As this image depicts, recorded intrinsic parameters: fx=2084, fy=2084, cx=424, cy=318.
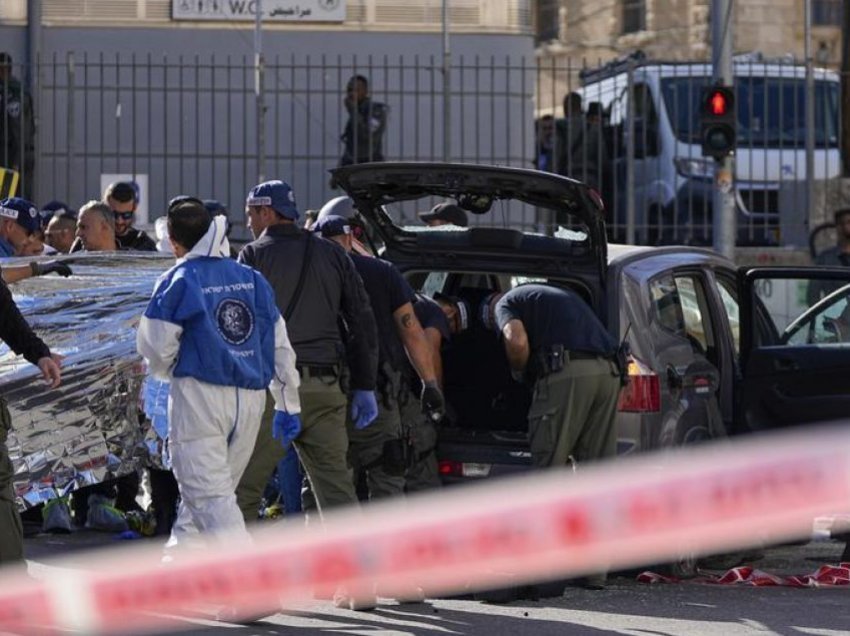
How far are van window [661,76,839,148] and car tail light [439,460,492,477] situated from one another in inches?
405

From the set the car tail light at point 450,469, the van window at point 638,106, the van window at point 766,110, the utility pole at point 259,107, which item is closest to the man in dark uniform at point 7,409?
the car tail light at point 450,469

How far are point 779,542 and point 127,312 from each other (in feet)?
11.8

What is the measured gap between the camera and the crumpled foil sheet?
33.4 feet

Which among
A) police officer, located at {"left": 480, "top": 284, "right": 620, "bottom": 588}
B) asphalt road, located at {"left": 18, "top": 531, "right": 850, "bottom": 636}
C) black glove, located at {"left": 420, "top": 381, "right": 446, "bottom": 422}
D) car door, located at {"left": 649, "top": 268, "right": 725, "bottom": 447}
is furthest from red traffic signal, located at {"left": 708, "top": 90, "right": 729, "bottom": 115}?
black glove, located at {"left": 420, "top": 381, "right": 446, "bottom": 422}

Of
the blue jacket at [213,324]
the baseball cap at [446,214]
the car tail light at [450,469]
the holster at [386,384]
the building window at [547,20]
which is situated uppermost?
the building window at [547,20]

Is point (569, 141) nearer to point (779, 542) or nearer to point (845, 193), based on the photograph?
point (845, 193)

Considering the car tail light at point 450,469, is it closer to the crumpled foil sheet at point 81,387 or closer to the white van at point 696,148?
the crumpled foil sheet at point 81,387

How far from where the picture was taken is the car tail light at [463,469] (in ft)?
31.2

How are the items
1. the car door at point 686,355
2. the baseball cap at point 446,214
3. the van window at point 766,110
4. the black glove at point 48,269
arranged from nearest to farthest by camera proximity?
1. the car door at point 686,355
2. the black glove at point 48,269
3. the baseball cap at point 446,214
4. the van window at point 766,110

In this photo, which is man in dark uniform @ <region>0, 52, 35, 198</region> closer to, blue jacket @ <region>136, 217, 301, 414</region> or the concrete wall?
the concrete wall

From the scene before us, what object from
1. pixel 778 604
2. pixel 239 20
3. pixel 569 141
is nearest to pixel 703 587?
pixel 778 604

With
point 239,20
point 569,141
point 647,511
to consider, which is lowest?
point 647,511

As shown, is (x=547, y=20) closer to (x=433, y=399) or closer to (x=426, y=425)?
(x=426, y=425)

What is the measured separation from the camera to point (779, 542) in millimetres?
10953
